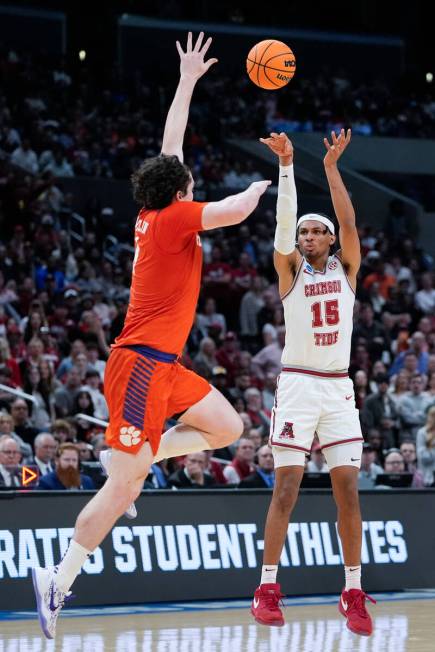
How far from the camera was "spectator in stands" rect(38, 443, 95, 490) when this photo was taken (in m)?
12.1

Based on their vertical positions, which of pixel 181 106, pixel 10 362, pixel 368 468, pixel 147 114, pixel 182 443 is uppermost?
pixel 147 114

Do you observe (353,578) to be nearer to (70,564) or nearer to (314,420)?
(314,420)

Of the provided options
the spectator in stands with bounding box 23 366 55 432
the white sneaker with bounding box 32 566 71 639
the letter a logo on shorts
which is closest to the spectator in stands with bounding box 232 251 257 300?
the spectator in stands with bounding box 23 366 55 432

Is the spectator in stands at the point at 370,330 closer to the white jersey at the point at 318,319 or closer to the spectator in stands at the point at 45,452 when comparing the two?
the spectator in stands at the point at 45,452

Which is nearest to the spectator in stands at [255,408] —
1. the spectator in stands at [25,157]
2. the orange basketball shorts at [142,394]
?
the spectator in stands at [25,157]

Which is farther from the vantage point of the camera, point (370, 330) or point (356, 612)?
point (370, 330)

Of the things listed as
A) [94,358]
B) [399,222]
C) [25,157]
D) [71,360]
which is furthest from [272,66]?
[399,222]

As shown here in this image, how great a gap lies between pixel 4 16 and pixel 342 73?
9.78 metres

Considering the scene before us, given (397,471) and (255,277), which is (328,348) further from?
(255,277)

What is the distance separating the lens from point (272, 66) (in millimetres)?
8969

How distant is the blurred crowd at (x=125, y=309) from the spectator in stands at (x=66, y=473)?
0.05 feet

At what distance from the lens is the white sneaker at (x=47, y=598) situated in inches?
283

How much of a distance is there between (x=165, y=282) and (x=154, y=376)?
560 mm

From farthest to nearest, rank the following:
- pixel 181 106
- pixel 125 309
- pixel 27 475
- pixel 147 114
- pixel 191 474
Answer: pixel 147 114 → pixel 125 309 → pixel 191 474 → pixel 27 475 → pixel 181 106
